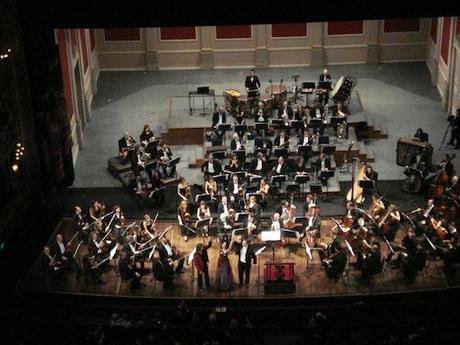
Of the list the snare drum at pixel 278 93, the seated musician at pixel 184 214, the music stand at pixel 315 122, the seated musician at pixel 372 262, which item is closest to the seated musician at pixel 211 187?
the seated musician at pixel 184 214

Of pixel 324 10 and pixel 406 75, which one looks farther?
pixel 406 75

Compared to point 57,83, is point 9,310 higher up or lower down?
lower down

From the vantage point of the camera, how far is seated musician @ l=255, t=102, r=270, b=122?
27062 millimetres

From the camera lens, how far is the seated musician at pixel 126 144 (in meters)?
25.9

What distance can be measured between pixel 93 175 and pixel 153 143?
2.13 meters

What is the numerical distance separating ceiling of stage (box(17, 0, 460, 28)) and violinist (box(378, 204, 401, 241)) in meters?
4.57

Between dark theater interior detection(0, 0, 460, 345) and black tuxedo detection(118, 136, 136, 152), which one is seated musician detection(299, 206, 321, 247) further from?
black tuxedo detection(118, 136, 136, 152)

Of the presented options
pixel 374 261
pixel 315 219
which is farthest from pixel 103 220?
pixel 374 261

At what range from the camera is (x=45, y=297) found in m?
21.8

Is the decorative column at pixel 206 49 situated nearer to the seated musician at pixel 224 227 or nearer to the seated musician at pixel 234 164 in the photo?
the seated musician at pixel 234 164

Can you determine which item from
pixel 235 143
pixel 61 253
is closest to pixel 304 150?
pixel 235 143

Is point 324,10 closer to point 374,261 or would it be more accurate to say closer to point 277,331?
point 374,261

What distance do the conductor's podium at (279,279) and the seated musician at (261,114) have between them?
20.0ft

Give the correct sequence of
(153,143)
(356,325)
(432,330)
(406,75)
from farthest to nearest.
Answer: (406,75), (153,143), (356,325), (432,330)
